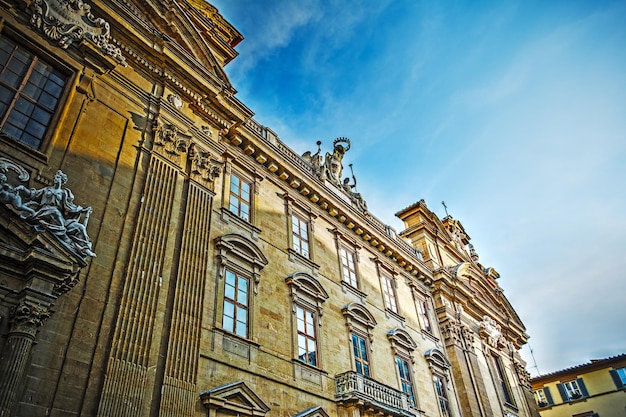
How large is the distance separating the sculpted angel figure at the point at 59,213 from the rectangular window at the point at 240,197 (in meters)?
6.41

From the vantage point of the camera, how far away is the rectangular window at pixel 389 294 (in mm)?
22886

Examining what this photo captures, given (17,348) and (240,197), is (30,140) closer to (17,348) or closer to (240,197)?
(17,348)

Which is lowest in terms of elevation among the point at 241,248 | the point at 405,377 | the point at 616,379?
the point at 405,377

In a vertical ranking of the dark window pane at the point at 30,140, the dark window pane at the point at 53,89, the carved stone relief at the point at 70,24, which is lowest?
the dark window pane at the point at 30,140

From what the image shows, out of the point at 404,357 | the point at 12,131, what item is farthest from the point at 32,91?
the point at 404,357

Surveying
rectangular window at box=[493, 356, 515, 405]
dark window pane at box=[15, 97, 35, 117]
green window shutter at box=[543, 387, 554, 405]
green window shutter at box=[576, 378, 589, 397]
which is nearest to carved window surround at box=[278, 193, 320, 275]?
dark window pane at box=[15, 97, 35, 117]

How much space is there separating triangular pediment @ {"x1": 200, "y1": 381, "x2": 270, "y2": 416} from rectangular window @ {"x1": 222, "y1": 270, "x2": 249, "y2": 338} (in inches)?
67.8

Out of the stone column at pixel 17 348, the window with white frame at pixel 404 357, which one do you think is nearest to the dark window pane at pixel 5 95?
the stone column at pixel 17 348

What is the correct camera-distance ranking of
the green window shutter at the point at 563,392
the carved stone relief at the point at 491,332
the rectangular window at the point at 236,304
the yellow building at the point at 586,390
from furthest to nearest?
the green window shutter at the point at 563,392, the yellow building at the point at 586,390, the carved stone relief at the point at 491,332, the rectangular window at the point at 236,304

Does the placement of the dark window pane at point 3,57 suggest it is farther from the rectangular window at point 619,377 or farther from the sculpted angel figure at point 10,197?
the rectangular window at point 619,377

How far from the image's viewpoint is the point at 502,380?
30781 mm

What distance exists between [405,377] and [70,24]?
18.3 meters

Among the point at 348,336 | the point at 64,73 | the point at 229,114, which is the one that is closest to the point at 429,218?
the point at 348,336

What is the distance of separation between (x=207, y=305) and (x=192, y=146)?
5.32 m
